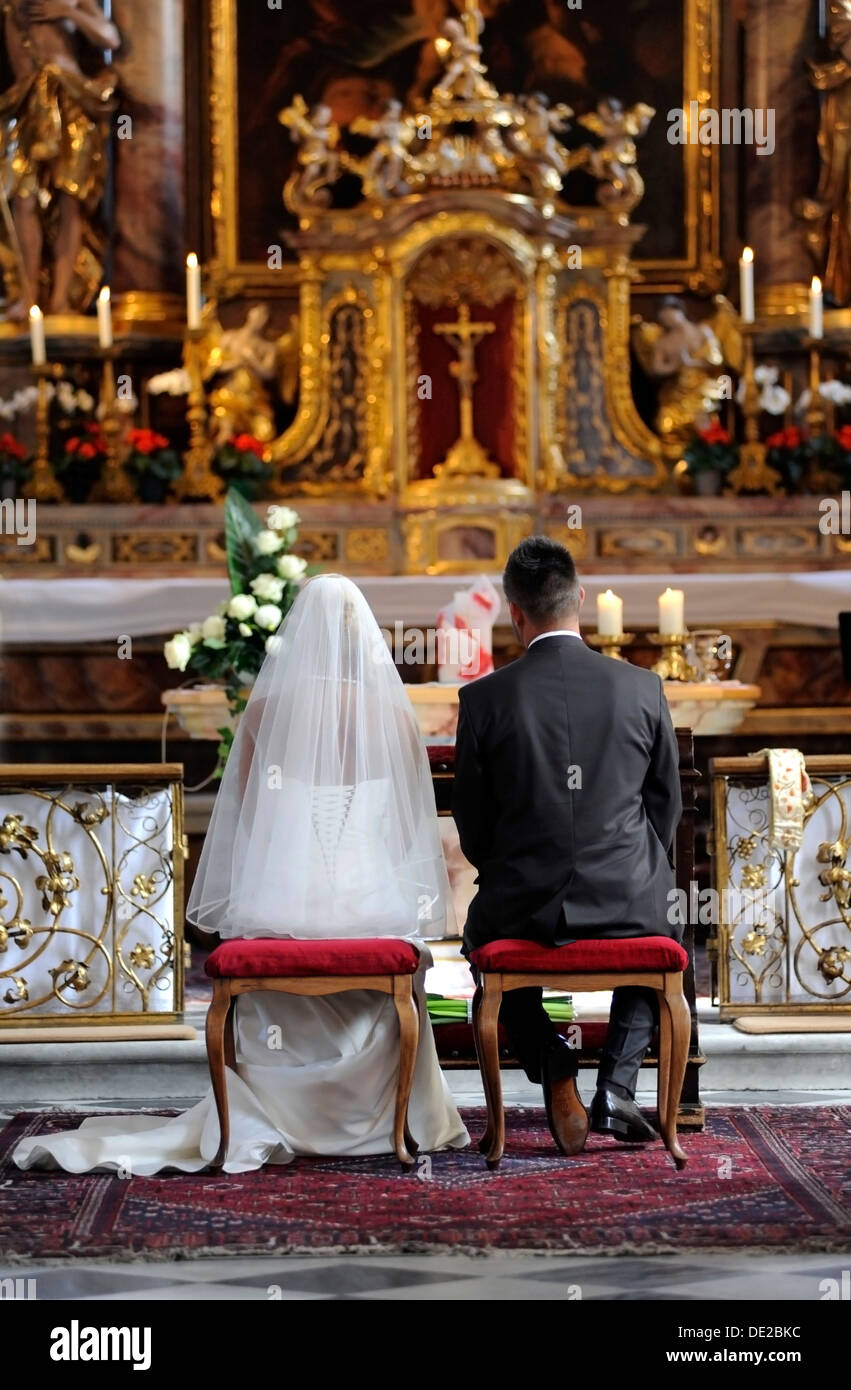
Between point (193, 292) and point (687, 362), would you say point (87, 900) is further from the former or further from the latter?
point (687, 362)

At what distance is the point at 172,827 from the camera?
6504mm

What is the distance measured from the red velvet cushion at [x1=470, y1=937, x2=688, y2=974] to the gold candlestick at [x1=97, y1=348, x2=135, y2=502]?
677cm

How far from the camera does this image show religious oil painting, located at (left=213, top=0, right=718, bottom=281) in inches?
473

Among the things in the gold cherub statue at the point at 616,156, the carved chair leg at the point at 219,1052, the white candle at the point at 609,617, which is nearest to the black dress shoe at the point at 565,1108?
the carved chair leg at the point at 219,1052

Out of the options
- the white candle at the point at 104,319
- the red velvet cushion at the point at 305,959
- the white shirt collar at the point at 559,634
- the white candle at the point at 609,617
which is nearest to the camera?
the red velvet cushion at the point at 305,959

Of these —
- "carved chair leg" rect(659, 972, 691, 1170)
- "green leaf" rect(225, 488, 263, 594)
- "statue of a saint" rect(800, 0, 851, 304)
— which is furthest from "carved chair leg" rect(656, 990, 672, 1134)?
"statue of a saint" rect(800, 0, 851, 304)

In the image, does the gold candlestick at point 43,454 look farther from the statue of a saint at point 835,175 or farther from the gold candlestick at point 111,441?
the statue of a saint at point 835,175

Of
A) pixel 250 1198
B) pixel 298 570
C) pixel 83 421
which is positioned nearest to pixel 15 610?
pixel 83 421

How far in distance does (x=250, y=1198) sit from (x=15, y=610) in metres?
5.70

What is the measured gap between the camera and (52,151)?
1169 cm

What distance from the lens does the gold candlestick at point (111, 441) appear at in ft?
37.1

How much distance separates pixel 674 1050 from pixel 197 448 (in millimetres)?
6873

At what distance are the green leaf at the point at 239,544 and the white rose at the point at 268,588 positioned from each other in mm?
123

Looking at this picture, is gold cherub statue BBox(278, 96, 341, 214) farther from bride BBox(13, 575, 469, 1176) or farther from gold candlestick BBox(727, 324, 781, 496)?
bride BBox(13, 575, 469, 1176)
